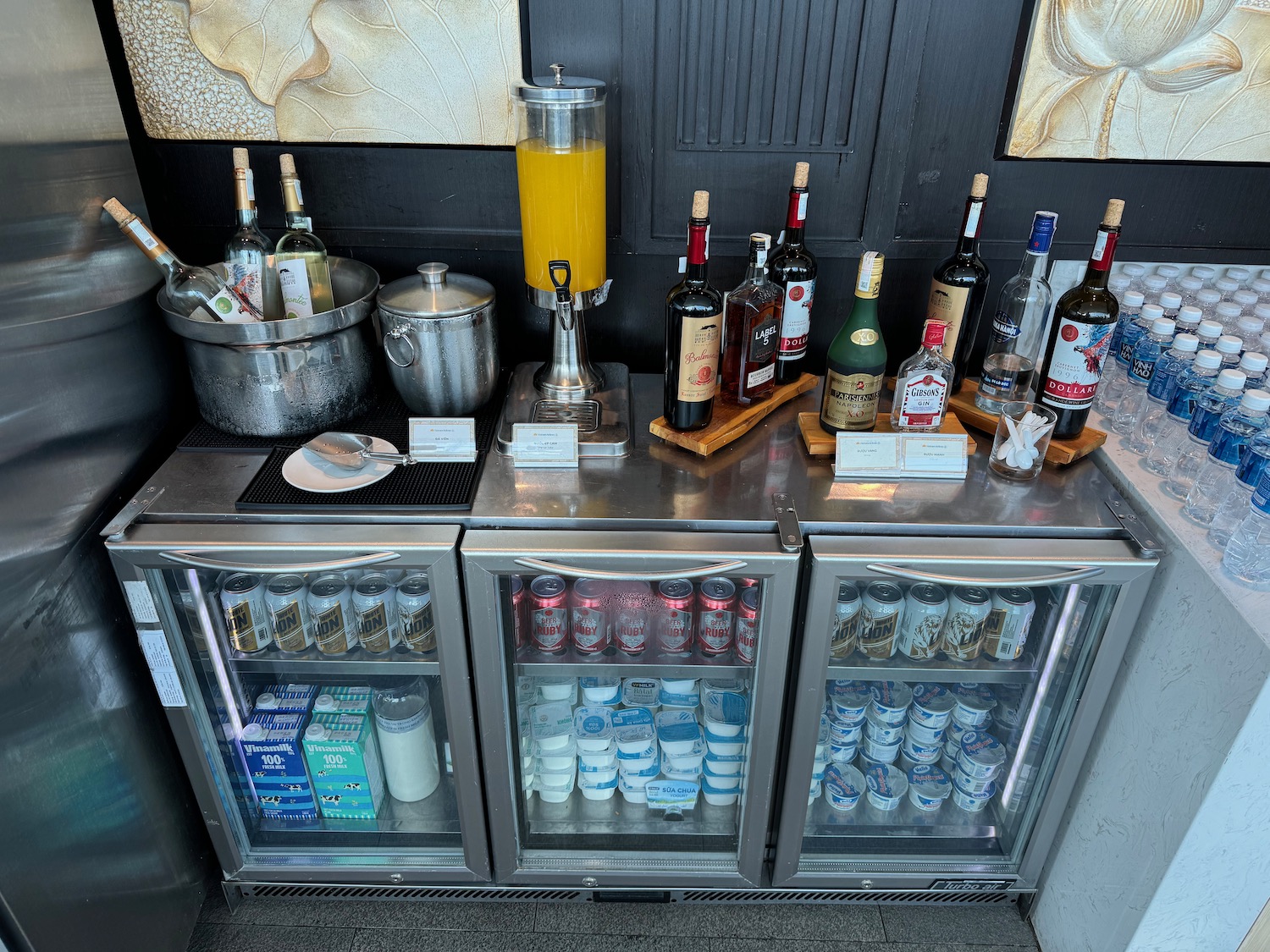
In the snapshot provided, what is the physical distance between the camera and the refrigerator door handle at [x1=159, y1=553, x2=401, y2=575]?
4.64 feet

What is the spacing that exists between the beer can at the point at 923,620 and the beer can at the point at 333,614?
1.06m

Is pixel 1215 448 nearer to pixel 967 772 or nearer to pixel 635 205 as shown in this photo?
pixel 967 772

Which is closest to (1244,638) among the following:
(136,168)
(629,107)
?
(629,107)

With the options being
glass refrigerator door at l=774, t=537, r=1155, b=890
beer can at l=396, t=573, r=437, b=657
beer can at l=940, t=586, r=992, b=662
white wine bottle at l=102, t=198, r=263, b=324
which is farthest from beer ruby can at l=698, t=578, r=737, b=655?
white wine bottle at l=102, t=198, r=263, b=324

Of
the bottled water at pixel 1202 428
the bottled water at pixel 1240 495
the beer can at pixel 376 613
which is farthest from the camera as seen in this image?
the beer can at pixel 376 613

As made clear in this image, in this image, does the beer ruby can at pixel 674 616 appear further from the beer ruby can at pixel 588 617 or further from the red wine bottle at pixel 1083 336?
→ the red wine bottle at pixel 1083 336

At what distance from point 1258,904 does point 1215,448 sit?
2.54ft

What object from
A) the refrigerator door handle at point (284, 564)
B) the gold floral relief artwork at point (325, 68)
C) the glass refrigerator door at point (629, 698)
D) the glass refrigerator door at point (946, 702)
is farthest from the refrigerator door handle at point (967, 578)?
the gold floral relief artwork at point (325, 68)

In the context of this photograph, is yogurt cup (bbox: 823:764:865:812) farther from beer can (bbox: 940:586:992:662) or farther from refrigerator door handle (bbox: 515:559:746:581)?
refrigerator door handle (bbox: 515:559:746:581)

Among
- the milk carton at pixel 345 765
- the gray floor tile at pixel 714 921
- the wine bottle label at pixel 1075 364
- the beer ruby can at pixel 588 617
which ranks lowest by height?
the gray floor tile at pixel 714 921

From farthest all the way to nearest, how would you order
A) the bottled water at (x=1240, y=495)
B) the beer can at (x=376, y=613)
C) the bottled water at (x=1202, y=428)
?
the beer can at (x=376, y=613), the bottled water at (x=1202, y=428), the bottled water at (x=1240, y=495)

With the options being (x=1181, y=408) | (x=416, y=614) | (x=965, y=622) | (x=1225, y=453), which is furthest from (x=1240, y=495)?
(x=416, y=614)

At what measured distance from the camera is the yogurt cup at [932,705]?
1821 mm

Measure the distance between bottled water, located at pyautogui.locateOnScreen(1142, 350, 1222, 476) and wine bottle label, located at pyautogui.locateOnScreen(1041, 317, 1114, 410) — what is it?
0.55 ft
